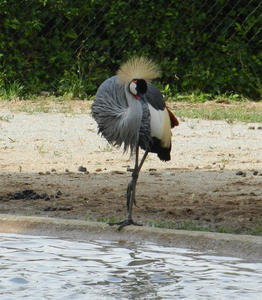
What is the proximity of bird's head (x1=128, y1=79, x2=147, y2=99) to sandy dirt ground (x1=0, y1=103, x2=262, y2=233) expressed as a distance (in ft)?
3.06

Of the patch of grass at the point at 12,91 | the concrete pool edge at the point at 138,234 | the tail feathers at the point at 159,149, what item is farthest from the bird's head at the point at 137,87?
the patch of grass at the point at 12,91

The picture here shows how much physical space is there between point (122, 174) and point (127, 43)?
5.17m

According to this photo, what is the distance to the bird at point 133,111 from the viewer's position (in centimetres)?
529

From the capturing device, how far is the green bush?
11.7 m

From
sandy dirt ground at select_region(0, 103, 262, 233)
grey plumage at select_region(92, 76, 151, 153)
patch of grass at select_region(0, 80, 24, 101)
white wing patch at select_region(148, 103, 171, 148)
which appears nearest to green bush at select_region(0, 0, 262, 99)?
patch of grass at select_region(0, 80, 24, 101)

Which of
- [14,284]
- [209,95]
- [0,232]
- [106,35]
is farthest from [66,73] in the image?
[14,284]

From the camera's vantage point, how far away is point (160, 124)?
17.7 ft

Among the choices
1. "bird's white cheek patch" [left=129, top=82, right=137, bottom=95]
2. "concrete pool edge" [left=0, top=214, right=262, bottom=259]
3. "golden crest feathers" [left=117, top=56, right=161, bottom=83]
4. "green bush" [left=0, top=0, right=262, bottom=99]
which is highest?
"green bush" [left=0, top=0, right=262, bottom=99]

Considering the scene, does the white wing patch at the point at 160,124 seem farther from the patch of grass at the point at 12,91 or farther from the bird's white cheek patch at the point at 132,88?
the patch of grass at the point at 12,91

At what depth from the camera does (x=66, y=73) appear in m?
11.9

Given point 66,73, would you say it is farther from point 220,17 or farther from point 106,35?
point 220,17

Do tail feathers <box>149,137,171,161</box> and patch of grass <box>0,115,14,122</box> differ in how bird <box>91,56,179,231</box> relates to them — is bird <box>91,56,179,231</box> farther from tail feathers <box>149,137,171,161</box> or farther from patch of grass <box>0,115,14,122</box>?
patch of grass <box>0,115,14,122</box>

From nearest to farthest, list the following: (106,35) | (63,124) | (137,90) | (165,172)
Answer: (137,90), (165,172), (63,124), (106,35)

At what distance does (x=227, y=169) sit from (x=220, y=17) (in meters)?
5.44
